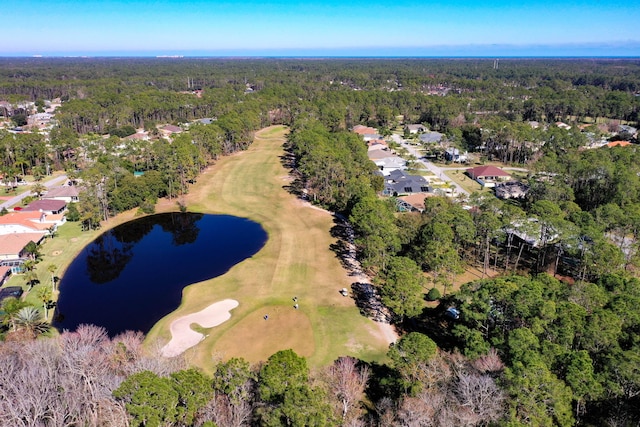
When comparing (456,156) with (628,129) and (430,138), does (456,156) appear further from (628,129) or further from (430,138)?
(628,129)

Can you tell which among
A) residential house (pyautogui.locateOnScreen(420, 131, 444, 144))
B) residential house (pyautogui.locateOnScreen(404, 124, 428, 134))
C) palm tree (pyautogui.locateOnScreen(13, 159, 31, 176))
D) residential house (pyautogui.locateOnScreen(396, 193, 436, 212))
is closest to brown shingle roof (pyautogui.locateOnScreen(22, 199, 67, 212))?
palm tree (pyautogui.locateOnScreen(13, 159, 31, 176))

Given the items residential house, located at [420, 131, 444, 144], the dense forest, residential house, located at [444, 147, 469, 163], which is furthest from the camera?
residential house, located at [420, 131, 444, 144]

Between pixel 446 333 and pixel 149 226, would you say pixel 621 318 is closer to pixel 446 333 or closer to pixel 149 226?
pixel 446 333

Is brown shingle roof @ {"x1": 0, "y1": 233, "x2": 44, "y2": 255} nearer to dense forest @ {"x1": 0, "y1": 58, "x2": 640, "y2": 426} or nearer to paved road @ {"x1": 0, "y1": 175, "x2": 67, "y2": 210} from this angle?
dense forest @ {"x1": 0, "y1": 58, "x2": 640, "y2": 426}

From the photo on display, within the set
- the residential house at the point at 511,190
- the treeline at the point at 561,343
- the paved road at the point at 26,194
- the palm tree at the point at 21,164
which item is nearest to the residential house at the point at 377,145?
the residential house at the point at 511,190

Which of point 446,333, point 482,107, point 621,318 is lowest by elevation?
point 446,333

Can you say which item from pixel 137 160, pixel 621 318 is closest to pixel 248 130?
pixel 137 160
